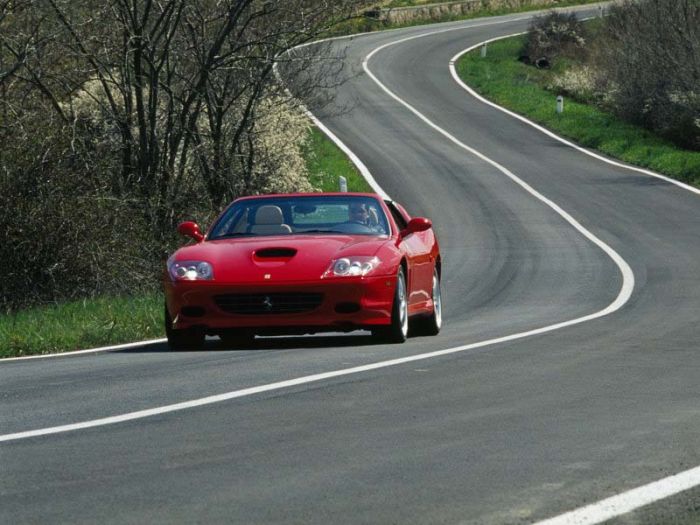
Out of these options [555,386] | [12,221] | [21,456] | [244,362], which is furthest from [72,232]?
[21,456]

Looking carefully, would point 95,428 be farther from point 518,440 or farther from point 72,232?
point 72,232

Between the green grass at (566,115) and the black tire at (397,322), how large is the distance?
84.9 feet

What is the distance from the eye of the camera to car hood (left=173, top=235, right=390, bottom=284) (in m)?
12.6

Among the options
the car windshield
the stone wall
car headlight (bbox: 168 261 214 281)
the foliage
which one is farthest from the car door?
the stone wall

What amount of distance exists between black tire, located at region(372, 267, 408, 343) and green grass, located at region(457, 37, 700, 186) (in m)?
25.9

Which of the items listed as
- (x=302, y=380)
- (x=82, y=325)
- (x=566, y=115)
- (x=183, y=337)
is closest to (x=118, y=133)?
(x=82, y=325)

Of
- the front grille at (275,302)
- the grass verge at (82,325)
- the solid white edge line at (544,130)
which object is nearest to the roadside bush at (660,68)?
the solid white edge line at (544,130)

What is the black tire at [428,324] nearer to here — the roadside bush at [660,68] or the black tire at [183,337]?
the black tire at [183,337]

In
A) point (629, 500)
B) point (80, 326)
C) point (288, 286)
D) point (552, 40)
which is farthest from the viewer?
point (552, 40)

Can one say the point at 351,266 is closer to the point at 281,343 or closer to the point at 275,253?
the point at 275,253

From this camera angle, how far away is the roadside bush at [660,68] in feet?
140

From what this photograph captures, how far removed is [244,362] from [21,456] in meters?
4.21

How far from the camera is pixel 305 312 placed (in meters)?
12.6

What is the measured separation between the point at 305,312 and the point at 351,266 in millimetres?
523
